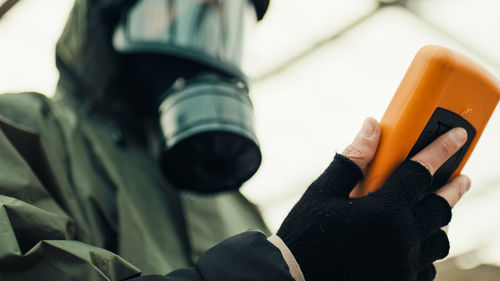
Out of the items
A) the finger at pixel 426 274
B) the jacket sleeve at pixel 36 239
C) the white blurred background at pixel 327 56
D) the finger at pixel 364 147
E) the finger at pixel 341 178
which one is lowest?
the white blurred background at pixel 327 56

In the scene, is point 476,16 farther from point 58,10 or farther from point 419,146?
point 419,146

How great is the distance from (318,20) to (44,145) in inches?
84.2

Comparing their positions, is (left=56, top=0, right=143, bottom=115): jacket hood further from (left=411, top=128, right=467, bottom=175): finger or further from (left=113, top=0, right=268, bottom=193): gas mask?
(left=411, top=128, right=467, bottom=175): finger

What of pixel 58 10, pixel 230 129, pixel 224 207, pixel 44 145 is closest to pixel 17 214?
pixel 44 145

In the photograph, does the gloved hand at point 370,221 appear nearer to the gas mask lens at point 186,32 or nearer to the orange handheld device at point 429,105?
the orange handheld device at point 429,105

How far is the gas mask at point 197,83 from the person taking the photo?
47.1 inches

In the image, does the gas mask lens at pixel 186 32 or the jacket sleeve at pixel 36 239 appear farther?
the gas mask lens at pixel 186 32

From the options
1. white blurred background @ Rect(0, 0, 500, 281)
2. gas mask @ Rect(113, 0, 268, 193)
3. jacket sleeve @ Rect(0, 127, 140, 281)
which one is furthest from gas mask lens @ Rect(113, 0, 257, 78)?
white blurred background @ Rect(0, 0, 500, 281)

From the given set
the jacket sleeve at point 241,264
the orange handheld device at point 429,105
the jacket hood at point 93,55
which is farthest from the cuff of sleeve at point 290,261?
the jacket hood at point 93,55

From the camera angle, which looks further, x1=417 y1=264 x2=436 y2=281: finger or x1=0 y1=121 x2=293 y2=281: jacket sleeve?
x1=417 y1=264 x2=436 y2=281: finger

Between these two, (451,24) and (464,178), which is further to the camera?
(451,24)

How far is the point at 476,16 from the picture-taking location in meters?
2.83

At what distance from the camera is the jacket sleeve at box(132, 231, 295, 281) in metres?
0.70

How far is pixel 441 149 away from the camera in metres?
0.77
